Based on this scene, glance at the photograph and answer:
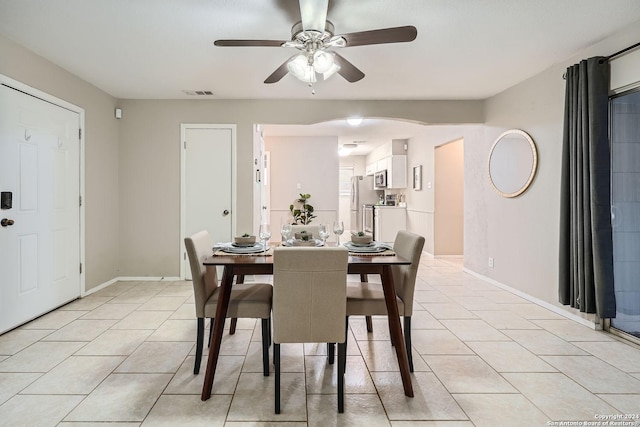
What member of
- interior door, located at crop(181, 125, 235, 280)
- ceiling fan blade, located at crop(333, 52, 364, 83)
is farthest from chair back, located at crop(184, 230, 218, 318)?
interior door, located at crop(181, 125, 235, 280)

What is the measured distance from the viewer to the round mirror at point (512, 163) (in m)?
3.78

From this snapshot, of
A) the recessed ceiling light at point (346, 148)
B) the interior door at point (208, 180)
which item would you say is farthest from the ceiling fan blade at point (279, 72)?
the recessed ceiling light at point (346, 148)

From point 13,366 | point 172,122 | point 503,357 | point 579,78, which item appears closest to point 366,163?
point 172,122

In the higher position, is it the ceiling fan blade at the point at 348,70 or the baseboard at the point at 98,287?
the ceiling fan blade at the point at 348,70

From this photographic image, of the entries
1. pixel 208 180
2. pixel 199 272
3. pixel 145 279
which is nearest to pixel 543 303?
pixel 199 272

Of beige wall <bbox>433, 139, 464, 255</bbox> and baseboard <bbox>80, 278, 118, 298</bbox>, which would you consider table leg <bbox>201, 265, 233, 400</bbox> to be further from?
beige wall <bbox>433, 139, 464, 255</bbox>

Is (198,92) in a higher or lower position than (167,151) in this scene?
higher

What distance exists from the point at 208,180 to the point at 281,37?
2.28 metres

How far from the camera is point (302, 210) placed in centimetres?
750

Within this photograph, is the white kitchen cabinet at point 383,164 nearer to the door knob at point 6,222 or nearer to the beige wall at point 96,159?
the beige wall at point 96,159

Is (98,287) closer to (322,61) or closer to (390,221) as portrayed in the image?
(322,61)

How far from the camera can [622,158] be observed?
285cm

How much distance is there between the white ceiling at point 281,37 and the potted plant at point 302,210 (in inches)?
137

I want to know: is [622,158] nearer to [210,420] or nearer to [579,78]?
[579,78]
